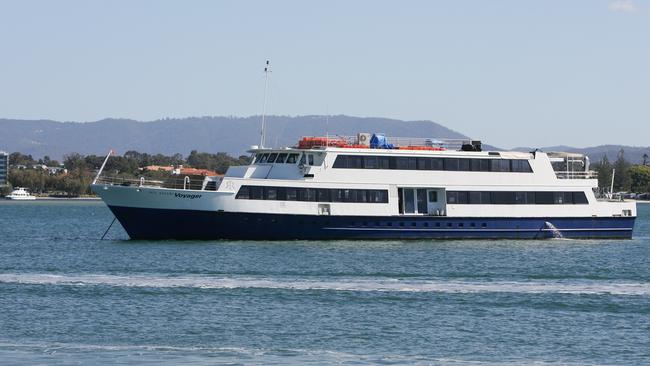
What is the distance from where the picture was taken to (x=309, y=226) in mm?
51812

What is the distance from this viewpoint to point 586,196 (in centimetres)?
5628

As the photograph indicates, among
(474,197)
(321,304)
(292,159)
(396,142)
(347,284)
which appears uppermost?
(396,142)

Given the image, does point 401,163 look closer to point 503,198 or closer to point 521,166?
point 503,198

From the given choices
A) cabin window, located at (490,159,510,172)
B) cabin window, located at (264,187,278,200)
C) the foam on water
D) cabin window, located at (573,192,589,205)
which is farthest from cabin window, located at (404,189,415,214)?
the foam on water

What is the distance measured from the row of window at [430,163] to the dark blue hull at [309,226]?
7.41 ft

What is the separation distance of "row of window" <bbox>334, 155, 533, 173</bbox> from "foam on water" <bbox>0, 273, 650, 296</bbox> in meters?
14.1

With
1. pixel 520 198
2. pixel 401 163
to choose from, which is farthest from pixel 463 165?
pixel 520 198

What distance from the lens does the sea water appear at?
26.1m

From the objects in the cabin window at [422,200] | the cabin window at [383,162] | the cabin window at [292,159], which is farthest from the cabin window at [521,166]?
the cabin window at [292,159]

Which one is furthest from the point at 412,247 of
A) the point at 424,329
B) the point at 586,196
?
the point at 424,329

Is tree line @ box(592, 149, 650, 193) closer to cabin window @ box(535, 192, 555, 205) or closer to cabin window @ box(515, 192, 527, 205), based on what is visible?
cabin window @ box(535, 192, 555, 205)

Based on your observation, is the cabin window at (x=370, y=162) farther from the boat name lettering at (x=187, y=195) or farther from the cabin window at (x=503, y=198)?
the boat name lettering at (x=187, y=195)

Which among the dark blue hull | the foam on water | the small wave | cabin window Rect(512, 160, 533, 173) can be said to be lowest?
the small wave

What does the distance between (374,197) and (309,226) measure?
3.19 metres
